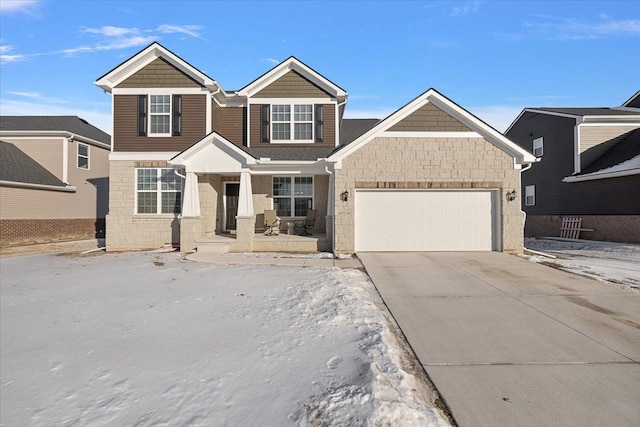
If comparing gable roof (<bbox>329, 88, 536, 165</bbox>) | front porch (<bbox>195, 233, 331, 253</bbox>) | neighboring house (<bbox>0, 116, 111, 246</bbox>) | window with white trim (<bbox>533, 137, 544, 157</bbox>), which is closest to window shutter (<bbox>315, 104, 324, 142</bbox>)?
gable roof (<bbox>329, 88, 536, 165</bbox>)

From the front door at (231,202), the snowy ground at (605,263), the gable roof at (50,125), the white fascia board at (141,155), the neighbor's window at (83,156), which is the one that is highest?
the gable roof at (50,125)

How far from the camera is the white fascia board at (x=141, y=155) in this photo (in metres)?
13.4

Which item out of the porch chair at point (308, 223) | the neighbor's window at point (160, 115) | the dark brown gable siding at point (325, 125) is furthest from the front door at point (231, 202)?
the neighbor's window at point (160, 115)

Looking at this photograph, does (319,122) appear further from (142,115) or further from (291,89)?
(142,115)

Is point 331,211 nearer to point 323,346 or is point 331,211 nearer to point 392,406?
point 323,346

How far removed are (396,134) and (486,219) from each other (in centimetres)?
429

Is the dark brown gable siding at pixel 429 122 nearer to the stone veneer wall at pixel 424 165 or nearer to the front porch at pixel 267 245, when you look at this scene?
the stone veneer wall at pixel 424 165

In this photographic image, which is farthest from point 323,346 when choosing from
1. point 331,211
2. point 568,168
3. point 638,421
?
point 568,168

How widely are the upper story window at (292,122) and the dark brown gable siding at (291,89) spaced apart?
0.44 m

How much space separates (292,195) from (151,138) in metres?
6.23

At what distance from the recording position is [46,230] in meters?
16.9

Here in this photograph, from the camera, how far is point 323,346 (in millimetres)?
3994

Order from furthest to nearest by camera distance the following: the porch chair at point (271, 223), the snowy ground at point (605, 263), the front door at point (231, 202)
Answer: the front door at point (231, 202) → the porch chair at point (271, 223) → the snowy ground at point (605, 263)

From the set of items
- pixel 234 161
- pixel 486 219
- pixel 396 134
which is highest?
pixel 396 134
